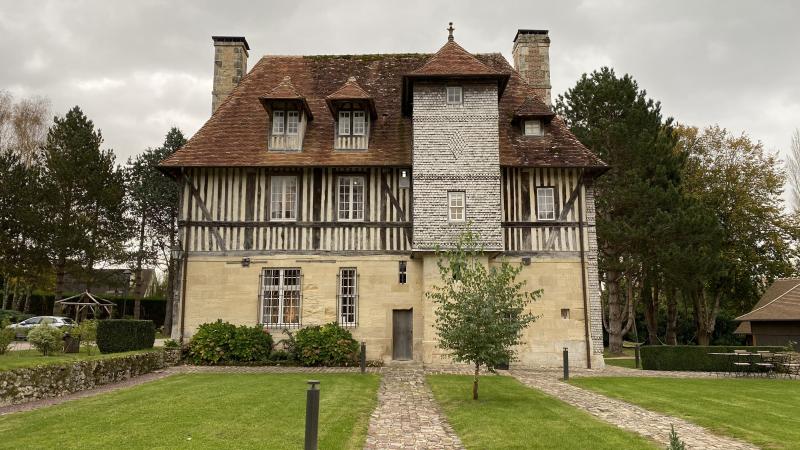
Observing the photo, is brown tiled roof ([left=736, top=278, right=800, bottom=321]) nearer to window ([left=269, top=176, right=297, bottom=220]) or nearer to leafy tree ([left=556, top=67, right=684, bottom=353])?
leafy tree ([left=556, top=67, right=684, bottom=353])

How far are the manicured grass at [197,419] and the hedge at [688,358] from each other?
1082cm

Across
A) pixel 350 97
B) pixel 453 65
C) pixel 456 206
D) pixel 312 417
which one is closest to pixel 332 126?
pixel 350 97

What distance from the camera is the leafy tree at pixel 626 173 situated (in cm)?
2209

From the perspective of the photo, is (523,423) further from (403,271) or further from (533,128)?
(533,128)

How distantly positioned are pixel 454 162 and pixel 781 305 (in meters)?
17.4

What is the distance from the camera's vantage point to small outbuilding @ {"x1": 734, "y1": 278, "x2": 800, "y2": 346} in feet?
76.4

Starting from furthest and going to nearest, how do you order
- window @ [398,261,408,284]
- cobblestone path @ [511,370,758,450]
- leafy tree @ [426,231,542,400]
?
window @ [398,261,408,284] < leafy tree @ [426,231,542,400] < cobblestone path @ [511,370,758,450]

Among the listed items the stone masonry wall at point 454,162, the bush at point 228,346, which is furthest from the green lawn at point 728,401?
the bush at point 228,346

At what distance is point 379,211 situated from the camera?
17.7 m

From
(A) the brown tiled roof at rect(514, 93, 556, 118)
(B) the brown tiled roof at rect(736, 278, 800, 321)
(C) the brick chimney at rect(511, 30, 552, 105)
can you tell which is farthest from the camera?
(B) the brown tiled roof at rect(736, 278, 800, 321)

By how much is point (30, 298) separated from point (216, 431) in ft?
132

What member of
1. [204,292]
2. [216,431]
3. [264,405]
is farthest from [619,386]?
[204,292]

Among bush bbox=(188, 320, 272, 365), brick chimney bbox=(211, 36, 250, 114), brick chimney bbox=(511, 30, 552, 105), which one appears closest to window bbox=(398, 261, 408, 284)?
bush bbox=(188, 320, 272, 365)

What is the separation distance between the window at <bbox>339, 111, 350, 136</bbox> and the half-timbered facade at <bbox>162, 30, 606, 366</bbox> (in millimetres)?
77
